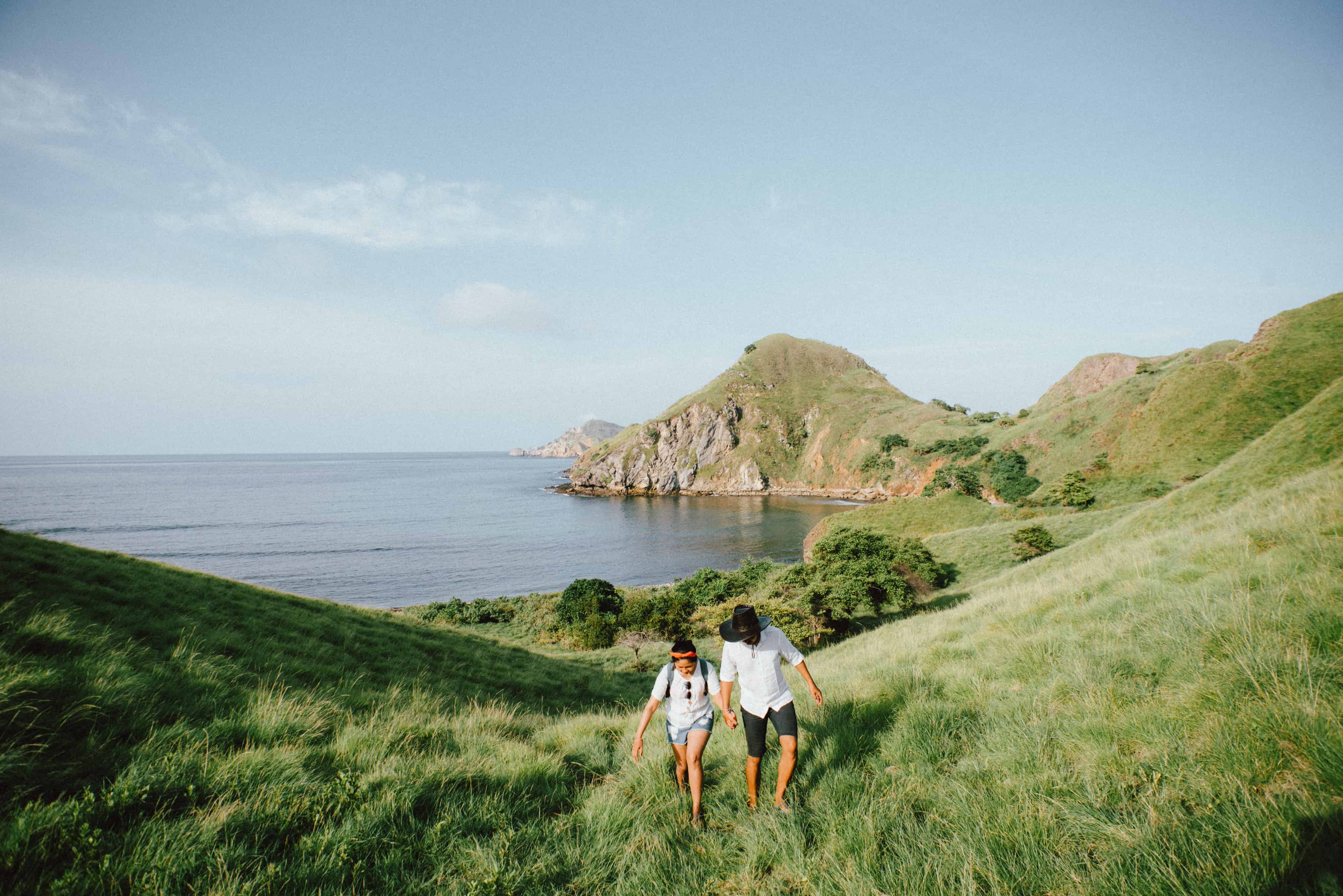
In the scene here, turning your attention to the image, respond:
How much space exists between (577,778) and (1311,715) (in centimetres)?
606

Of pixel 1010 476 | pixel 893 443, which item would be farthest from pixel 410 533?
pixel 893 443

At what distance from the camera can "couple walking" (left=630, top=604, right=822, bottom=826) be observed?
185 inches

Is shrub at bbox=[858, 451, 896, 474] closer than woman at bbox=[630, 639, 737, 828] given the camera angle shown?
No

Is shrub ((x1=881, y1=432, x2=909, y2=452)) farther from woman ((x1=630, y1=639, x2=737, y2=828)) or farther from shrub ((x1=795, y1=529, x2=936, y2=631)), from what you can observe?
woman ((x1=630, y1=639, x2=737, y2=828))

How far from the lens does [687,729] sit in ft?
16.1

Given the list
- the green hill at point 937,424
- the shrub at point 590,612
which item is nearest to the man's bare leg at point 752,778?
the shrub at point 590,612

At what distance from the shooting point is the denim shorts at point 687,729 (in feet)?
15.7

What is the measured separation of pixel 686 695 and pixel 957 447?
98.6 meters

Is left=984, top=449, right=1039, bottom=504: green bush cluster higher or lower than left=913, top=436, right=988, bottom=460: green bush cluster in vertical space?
lower

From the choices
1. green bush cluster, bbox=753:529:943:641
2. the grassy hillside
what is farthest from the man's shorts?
the grassy hillside

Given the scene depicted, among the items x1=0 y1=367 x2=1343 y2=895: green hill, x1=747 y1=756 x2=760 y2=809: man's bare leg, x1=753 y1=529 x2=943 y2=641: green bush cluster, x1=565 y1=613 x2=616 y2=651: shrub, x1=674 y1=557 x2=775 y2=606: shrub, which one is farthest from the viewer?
x1=674 y1=557 x2=775 y2=606: shrub

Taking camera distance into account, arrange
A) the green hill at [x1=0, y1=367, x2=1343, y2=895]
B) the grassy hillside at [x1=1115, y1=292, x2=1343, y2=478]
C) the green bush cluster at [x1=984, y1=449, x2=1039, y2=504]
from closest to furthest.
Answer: the green hill at [x1=0, y1=367, x2=1343, y2=895] < the grassy hillside at [x1=1115, y1=292, x2=1343, y2=478] < the green bush cluster at [x1=984, y1=449, x2=1039, y2=504]

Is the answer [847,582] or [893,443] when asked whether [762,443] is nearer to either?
[893,443]

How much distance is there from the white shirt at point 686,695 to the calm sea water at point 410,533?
26.2m
